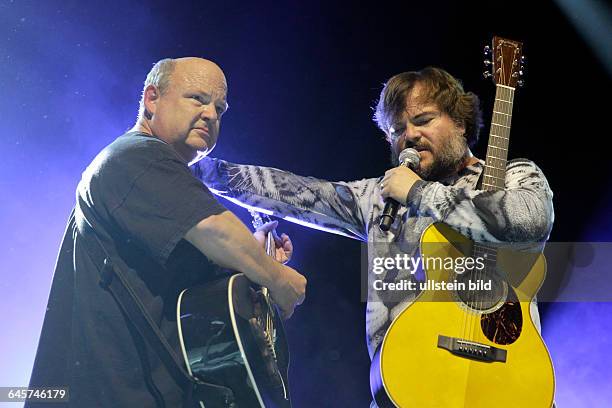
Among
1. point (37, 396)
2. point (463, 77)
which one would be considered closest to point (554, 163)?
point (463, 77)

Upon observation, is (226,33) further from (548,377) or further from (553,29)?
(548,377)

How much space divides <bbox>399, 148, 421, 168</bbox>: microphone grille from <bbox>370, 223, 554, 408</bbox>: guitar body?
0.30 m

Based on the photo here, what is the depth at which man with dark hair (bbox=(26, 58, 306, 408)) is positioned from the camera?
2713 millimetres

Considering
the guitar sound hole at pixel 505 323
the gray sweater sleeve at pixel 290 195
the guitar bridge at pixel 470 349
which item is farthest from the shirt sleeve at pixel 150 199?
the guitar sound hole at pixel 505 323

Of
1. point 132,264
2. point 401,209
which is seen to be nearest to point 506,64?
point 401,209

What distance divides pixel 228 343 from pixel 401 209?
1.08 m

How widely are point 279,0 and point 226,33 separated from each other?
0.38m

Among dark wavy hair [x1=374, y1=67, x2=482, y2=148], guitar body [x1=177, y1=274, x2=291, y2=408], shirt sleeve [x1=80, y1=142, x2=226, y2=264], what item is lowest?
guitar body [x1=177, y1=274, x2=291, y2=408]

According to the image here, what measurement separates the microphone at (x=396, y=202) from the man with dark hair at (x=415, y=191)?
32 millimetres

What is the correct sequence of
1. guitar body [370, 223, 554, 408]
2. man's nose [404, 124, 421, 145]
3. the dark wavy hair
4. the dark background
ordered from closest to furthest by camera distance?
guitar body [370, 223, 554, 408], man's nose [404, 124, 421, 145], the dark wavy hair, the dark background

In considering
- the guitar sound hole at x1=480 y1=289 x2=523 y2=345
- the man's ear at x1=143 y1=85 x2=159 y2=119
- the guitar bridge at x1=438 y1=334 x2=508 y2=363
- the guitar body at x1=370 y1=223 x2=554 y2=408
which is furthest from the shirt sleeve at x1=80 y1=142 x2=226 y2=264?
the guitar sound hole at x1=480 y1=289 x2=523 y2=345

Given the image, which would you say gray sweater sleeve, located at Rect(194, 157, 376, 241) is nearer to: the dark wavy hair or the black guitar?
the dark wavy hair

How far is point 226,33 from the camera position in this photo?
437cm

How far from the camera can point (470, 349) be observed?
3004mm
